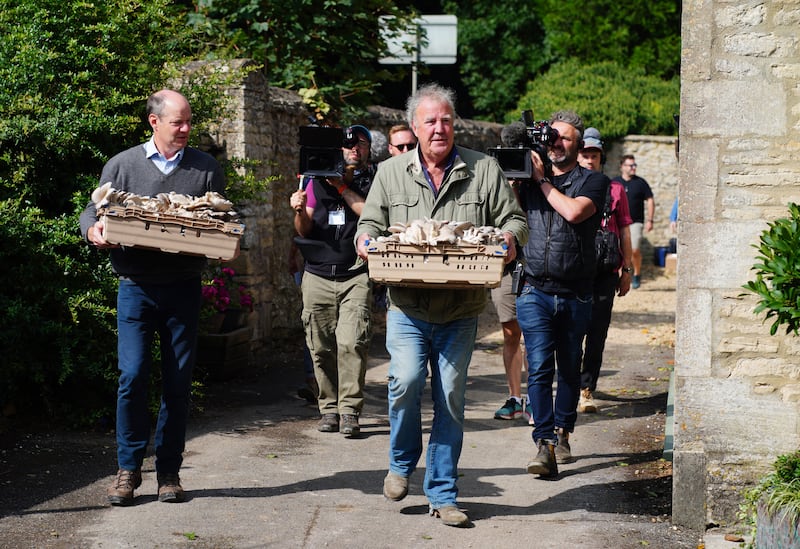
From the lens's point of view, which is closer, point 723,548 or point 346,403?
point 723,548

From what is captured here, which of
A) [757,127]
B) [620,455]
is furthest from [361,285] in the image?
[757,127]

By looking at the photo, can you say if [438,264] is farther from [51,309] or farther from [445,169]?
[51,309]

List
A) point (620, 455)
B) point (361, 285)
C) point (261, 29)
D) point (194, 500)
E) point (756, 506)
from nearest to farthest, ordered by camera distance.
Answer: point (756, 506) < point (194, 500) < point (620, 455) < point (361, 285) < point (261, 29)

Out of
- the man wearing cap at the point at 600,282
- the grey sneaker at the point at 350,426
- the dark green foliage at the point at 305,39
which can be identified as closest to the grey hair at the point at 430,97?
the grey sneaker at the point at 350,426

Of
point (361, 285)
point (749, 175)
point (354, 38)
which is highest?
point (354, 38)

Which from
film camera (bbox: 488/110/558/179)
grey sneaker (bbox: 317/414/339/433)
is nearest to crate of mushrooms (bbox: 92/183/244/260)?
film camera (bbox: 488/110/558/179)

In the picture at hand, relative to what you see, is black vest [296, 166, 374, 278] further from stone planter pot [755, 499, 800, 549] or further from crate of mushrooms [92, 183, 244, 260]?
stone planter pot [755, 499, 800, 549]

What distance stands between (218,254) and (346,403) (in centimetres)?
233

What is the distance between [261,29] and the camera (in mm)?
11234

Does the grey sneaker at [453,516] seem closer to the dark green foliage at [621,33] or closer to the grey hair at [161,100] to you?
the grey hair at [161,100]

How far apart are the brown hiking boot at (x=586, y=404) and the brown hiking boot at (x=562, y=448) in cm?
153

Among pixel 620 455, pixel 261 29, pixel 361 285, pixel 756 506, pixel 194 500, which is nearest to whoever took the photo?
pixel 756 506

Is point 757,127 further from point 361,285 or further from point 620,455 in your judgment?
point 361,285

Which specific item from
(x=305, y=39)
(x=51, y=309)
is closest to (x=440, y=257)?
(x=51, y=309)
